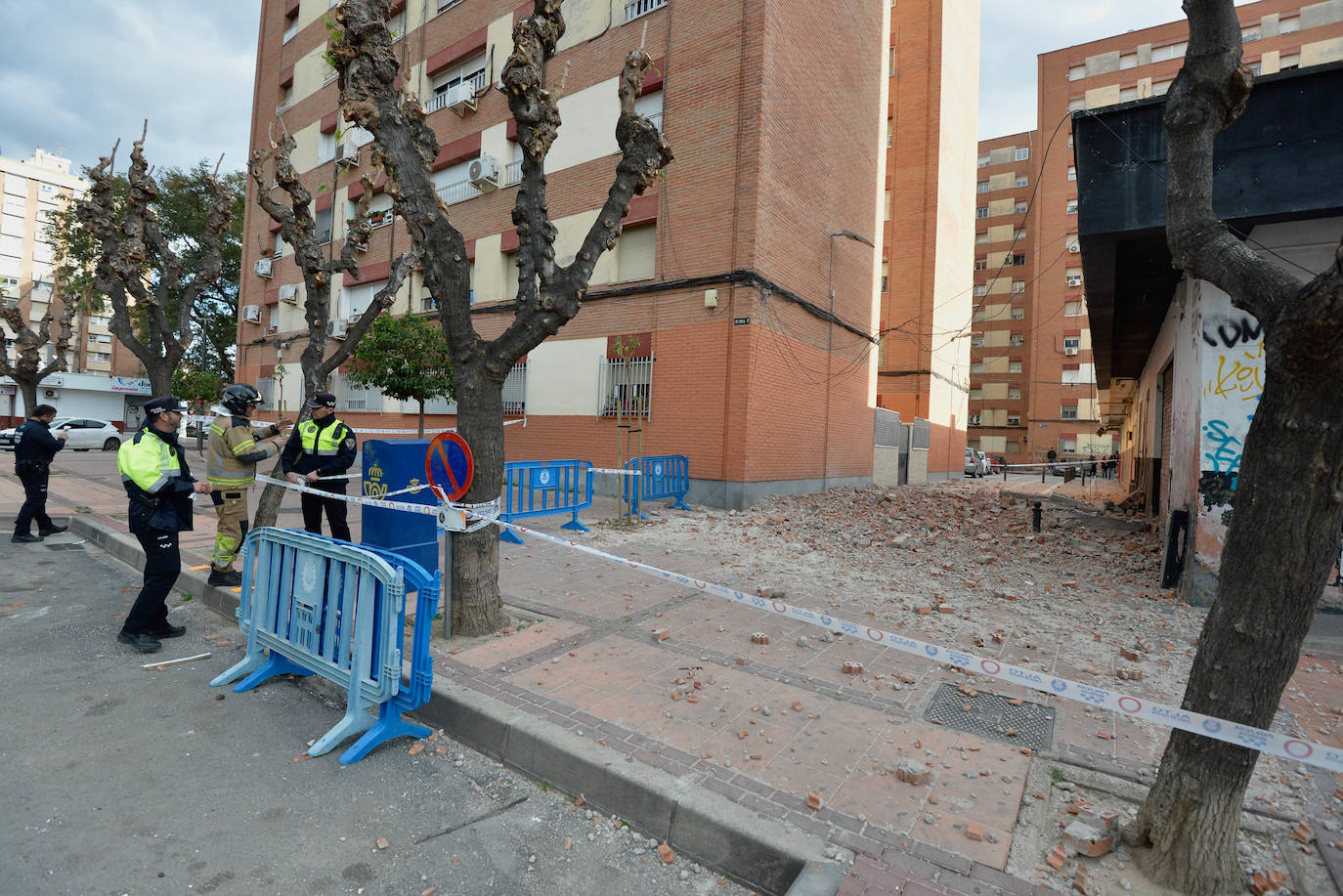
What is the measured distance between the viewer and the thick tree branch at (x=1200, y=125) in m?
2.57

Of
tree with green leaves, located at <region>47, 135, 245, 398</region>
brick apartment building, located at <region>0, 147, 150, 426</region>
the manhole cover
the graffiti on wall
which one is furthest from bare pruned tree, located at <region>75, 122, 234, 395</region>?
brick apartment building, located at <region>0, 147, 150, 426</region>

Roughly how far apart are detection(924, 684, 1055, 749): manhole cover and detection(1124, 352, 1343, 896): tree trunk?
1.11 meters

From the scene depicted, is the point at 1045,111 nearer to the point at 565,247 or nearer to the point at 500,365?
the point at 565,247

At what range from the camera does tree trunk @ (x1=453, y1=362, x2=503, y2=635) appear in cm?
495

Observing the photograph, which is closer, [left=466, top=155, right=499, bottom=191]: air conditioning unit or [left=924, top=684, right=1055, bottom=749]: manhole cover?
[left=924, top=684, right=1055, bottom=749]: manhole cover

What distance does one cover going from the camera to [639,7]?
14.7 m

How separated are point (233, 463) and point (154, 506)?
131 centimetres

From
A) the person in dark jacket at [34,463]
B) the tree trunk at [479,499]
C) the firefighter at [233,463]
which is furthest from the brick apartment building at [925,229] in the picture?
the person in dark jacket at [34,463]

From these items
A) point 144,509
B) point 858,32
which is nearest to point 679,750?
point 144,509

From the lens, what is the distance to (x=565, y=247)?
51.1 feet

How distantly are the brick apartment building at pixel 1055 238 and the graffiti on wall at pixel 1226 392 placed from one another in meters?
27.2

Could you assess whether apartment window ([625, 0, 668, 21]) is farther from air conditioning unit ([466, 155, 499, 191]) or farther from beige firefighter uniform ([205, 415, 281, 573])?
beige firefighter uniform ([205, 415, 281, 573])

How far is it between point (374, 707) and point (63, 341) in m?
20.6

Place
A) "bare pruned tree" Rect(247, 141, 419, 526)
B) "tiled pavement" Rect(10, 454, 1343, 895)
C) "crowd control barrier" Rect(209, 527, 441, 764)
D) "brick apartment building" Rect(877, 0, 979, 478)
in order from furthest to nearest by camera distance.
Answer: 1. "brick apartment building" Rect(877, 0, 979, 478)
2. "bare pruned tree" Rect(247, 141, 419, 526)
3. "crowd control barrier" Rect(209, 527, 441, 764)
4. "tiled pavement" Rect(10, 454, 1343, 895)
